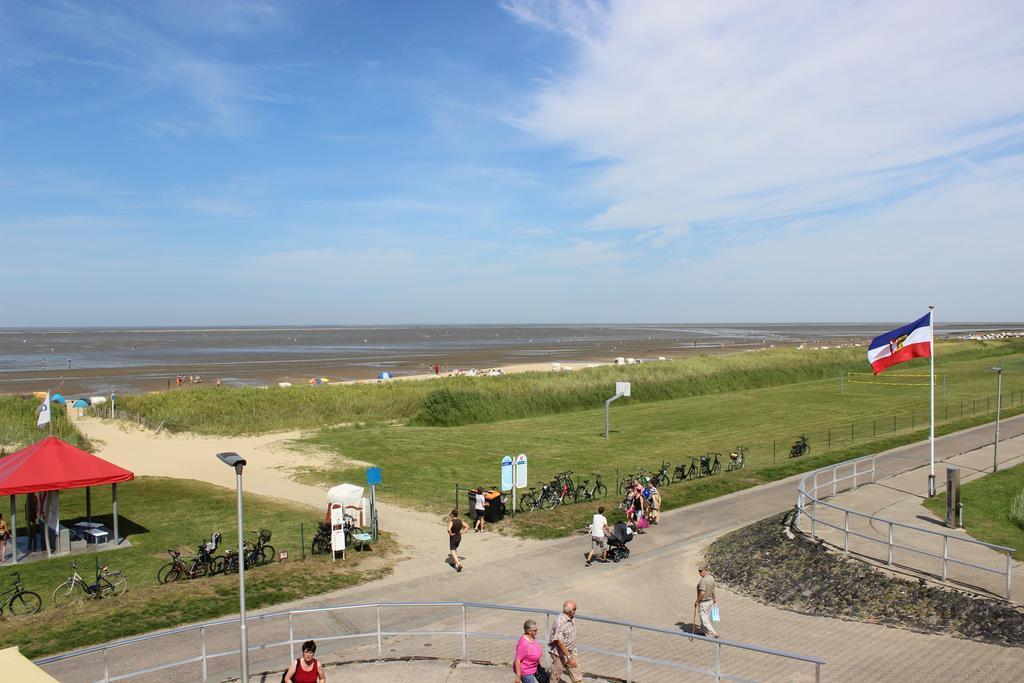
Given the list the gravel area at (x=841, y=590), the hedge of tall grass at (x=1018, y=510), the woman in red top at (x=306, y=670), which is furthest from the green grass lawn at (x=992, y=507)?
the woman in red top at (x=306, y=670)

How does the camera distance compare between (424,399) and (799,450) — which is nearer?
(799,450)

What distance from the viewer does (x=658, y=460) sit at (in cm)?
3209

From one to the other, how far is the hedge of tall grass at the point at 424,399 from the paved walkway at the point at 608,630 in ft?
77.4

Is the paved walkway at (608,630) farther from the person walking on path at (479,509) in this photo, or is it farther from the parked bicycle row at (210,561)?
the parked bicycle row at (210,561)

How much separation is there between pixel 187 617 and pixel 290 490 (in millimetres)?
12313

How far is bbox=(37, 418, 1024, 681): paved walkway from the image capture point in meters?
12.3

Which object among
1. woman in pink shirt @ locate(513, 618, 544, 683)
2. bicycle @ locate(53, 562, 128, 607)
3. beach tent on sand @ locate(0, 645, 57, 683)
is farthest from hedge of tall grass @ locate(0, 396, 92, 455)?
woman in pink shirt @ locate(513, 618, 544, 683)

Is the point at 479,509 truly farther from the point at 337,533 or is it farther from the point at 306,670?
the point at 306,670

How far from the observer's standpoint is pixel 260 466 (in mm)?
31859

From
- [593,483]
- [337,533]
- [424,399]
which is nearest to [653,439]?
[593,483]

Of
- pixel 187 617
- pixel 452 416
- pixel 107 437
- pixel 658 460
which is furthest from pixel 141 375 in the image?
pixel 187 617

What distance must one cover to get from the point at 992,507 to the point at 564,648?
15.6 meters

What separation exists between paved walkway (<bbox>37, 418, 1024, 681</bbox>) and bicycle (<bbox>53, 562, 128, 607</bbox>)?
3.55 meters

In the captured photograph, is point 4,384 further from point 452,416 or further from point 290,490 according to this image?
point 290,490
